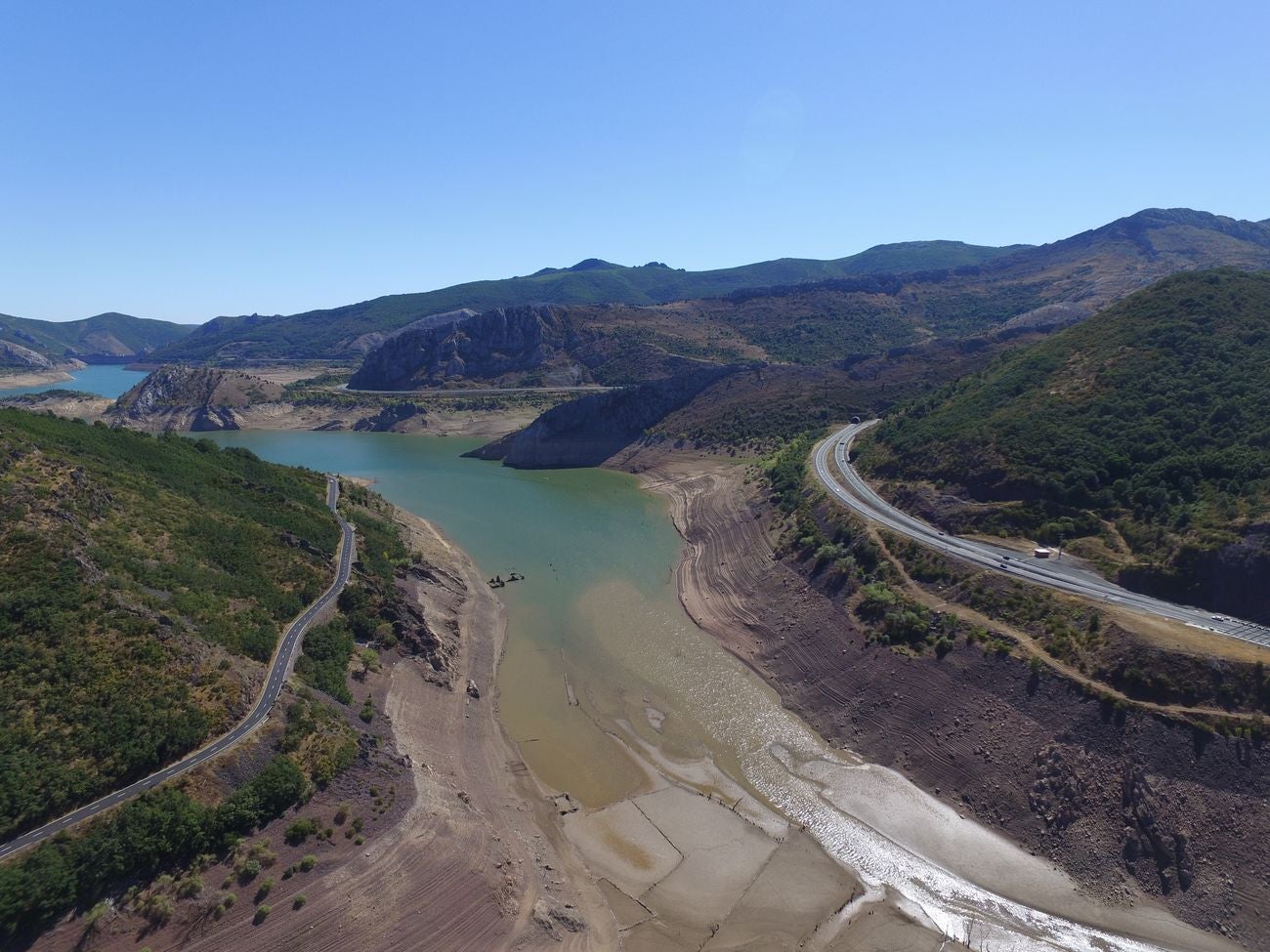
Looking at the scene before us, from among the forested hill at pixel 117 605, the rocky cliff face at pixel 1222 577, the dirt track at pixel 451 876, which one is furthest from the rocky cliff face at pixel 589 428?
the rocky cliff face at pixel 1222 577

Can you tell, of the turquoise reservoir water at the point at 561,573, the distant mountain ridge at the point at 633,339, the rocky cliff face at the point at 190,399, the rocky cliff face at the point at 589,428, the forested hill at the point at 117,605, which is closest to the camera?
the forested hill at the point at 117,605

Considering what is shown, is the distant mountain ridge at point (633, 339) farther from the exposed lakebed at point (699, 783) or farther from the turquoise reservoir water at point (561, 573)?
the exposed lakebed at point (699, 783)

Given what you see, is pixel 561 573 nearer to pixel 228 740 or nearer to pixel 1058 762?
pixel 228 740

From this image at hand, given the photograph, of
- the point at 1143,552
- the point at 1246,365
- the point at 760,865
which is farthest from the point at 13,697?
the point at 1246,365

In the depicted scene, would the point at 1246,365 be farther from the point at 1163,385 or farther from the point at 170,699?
the point at 170,699

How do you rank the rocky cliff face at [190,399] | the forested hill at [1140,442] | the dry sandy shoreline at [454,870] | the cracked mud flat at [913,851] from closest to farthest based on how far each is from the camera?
the dry sandy shoreline at [454,870] < the cracked mud flat at [913,851] < the forested hill at [1140,442] < the rocky cliff face at [190,399]

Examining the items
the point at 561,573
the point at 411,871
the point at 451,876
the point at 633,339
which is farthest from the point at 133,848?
the point at 633,339

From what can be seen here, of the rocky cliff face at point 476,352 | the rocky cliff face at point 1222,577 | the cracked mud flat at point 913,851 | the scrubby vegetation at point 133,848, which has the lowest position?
the cracked mud flat at point 913,851
